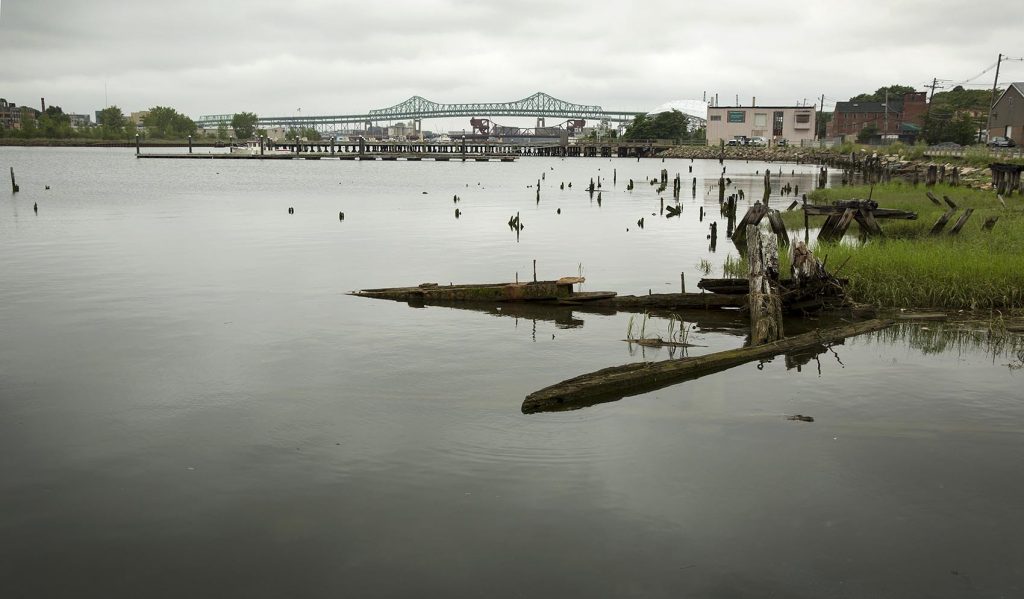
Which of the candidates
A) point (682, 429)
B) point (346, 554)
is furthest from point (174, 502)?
point (682, 429)

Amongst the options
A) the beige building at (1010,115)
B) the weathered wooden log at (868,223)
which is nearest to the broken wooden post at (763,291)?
the weathered wooden log at (868,223)

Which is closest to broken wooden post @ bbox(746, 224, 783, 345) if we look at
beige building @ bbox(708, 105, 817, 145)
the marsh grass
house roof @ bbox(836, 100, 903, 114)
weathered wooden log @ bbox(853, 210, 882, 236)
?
the marsh grass

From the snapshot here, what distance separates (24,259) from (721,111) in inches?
6504

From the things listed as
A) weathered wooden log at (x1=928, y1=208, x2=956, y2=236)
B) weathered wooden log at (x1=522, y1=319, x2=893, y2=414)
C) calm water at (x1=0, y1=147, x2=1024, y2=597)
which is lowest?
calm water at (x1=0, y1=147, x2=1024, y2=597)

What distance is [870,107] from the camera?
14500 cm

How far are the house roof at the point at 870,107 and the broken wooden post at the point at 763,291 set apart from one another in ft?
462

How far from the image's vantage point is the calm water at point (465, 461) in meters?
7.67

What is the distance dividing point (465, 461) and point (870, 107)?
15558cm

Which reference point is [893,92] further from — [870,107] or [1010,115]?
[1010,115]

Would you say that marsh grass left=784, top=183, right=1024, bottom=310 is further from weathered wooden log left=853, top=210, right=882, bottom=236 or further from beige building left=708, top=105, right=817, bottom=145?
beige building left=708, top=105, right=817, bottom=145

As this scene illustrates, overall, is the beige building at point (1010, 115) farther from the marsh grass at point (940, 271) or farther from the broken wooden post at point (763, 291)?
the broken wooden post at point (763, 291)

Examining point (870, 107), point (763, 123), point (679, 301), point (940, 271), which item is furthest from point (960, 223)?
point (763, 123)

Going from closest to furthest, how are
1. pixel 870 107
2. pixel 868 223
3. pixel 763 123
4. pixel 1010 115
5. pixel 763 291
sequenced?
pixel 763 291 < pixel 868 223 < pixel 1010 115 < pixel 870 107 < pixel 763 123

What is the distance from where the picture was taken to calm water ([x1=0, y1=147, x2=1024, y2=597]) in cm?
767
